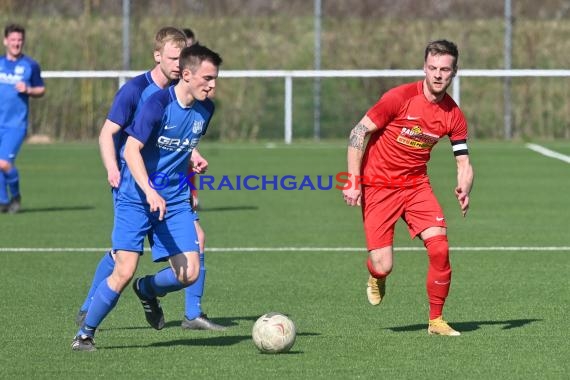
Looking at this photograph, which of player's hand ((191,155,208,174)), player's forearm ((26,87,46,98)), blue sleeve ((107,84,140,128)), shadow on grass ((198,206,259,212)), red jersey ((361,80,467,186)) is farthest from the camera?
shadow on grass ((198,206,259,212))

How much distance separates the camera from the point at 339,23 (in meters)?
28.0

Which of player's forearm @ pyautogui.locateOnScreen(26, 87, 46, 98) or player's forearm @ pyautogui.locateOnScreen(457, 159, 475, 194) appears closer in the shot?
player's forearm @ pyautogui.locateOnScreen(457, 159, 475, 194)

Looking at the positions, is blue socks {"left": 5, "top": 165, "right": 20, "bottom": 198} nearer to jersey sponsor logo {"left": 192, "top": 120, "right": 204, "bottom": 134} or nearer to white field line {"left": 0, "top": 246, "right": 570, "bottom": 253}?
white field line {"left": 0, "top": 246, "right": 570, "bottom": 253}

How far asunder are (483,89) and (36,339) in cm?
2031

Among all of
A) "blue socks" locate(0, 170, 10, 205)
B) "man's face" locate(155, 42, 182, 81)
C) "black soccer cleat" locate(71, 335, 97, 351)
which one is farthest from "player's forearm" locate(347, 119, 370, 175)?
"blue socks" locate(0, 170, 10, 205)

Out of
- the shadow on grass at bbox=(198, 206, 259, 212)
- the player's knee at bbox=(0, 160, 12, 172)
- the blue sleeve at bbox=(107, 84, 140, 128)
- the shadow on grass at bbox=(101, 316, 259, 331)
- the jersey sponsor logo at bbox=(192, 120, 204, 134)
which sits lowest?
the shadow on grass at bbox=(101, 316, 259, 331)

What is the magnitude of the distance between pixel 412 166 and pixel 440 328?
1.09m

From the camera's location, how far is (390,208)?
8.66 m

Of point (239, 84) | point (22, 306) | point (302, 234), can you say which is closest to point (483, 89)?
point (239, 84)

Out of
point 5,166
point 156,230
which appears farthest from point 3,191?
point 156,230

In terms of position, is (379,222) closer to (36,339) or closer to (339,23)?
(36,339)

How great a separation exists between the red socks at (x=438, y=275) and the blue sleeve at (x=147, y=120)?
77.0 inches

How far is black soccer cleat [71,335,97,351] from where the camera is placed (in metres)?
7.64

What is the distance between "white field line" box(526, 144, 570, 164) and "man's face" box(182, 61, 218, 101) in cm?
1604
